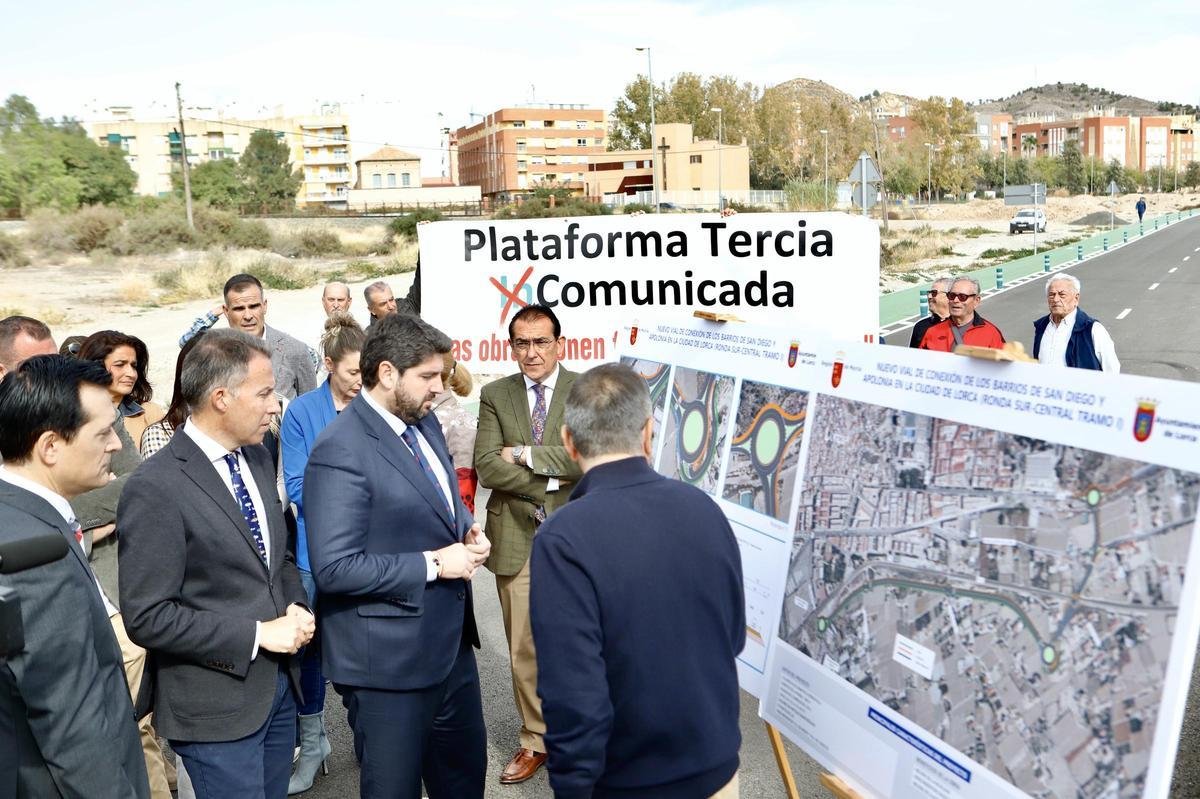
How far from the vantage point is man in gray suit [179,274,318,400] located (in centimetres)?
640

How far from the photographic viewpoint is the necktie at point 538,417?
4684mm

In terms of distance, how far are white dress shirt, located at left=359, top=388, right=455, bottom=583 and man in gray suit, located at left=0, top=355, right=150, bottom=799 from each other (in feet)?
2.59

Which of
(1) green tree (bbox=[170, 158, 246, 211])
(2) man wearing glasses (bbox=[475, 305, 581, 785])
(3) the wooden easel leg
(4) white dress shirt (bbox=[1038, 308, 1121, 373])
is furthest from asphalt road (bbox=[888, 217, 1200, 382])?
(1) green tree (bbox=[170, 158, 246, 211])

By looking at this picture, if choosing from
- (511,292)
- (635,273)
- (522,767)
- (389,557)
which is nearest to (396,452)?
(389,557)

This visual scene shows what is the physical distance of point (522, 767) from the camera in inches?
186

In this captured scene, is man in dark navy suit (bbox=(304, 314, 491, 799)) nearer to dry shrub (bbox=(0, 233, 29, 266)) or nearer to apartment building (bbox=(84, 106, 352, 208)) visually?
dry shrub (bbox=(0, 233, 29, 266))

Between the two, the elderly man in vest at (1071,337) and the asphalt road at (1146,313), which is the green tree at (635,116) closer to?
the asphalt road at (1146,313)

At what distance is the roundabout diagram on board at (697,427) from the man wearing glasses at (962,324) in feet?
12.1

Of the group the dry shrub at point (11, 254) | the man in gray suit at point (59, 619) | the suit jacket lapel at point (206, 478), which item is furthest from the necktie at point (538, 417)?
the dry shrub at point (11, 254)

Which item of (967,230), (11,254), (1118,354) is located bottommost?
(1118,354)

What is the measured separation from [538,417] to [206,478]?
75.5 inches

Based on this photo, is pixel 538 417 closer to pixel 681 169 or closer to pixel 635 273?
pixel 635 273

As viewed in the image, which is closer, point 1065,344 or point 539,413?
point 539,413

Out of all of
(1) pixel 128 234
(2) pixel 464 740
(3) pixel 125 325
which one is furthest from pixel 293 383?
(1) pixel 128 234
